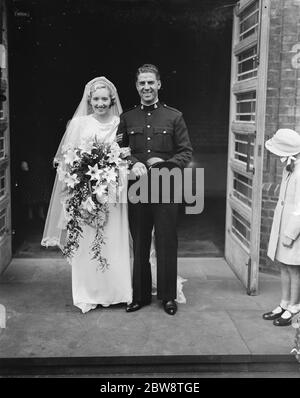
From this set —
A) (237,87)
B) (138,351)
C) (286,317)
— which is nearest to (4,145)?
(237,87)

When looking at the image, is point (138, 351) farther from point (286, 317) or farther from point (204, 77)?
point (204, 77)

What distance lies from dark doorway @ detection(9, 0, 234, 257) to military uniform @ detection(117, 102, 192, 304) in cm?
442

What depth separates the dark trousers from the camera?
521 cm

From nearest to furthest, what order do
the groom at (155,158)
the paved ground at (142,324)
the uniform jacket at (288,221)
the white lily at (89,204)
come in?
the paved ground at (142,324) < the uniform jacket at (288,221) < the white lily at (89,204) < the groom at (155,158)

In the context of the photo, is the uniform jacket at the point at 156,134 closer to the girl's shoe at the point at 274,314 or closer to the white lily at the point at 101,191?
the white lily at the point at 101,191

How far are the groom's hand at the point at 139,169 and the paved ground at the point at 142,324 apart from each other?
1300mm

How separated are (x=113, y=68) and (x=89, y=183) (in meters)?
6.90

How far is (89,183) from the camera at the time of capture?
16.4 feet

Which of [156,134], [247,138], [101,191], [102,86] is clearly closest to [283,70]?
[247,138]

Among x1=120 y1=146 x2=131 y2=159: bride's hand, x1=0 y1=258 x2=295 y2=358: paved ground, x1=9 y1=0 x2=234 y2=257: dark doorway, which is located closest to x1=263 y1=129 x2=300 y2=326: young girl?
x1=0 y1=258 x2=295 y2=358: paved ground

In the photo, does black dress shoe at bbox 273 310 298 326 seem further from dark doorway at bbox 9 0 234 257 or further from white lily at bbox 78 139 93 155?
dark doorway at bbox 9 0 234 257

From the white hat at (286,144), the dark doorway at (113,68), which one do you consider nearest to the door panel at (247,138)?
the white hat at (286,144)

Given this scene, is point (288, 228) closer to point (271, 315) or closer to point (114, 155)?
point (271, 315)

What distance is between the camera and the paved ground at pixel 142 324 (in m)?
4.39
